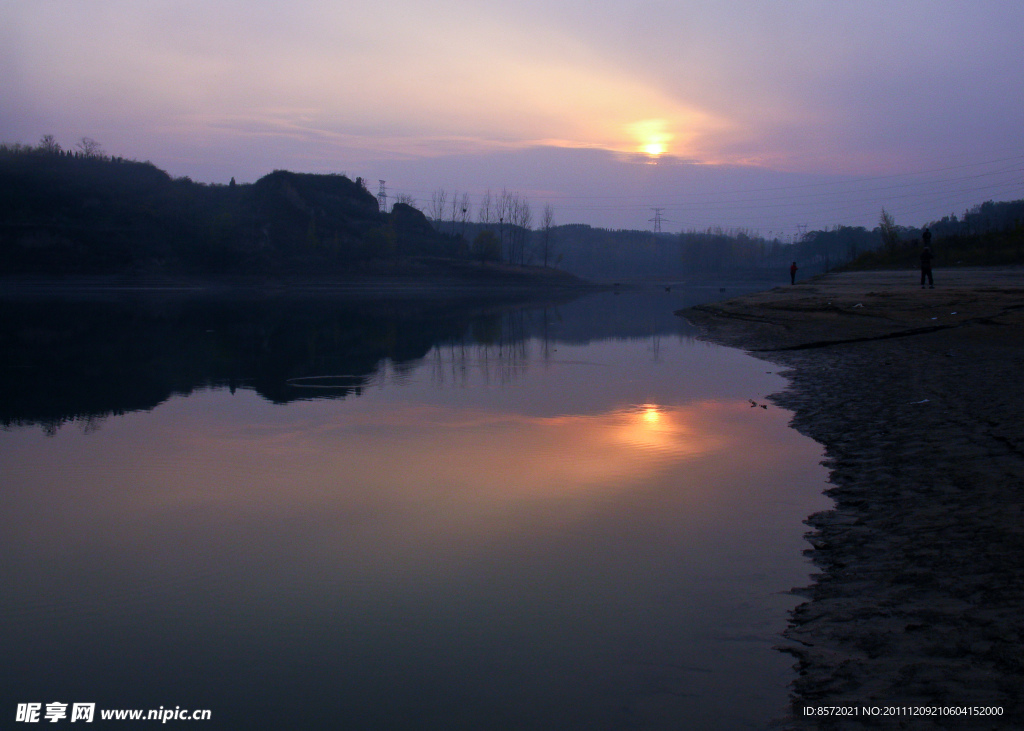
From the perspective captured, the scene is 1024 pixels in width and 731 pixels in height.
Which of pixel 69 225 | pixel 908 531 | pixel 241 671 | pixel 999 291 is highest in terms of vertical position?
pixel 69 225

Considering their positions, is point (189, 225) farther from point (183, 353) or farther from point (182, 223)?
point (183, 353)

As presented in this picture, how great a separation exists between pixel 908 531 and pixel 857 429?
14.7 feet

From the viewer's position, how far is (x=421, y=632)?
540 centimetres

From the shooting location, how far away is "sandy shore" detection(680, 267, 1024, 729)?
4.30m

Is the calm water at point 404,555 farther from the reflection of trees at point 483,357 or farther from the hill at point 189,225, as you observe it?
the hill at point 189,225

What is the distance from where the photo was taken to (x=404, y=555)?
269 inches

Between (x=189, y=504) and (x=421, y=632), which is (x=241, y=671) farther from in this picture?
(x=189, y=504)

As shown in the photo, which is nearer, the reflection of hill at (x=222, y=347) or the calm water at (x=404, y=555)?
the calm water at (x=404, y=555)

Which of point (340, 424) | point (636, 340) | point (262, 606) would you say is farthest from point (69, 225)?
point (262, 606)

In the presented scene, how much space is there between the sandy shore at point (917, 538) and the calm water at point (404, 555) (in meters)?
0.36

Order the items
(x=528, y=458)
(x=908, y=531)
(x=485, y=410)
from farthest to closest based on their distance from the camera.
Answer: (x=485, y=410) → (x=528, y=458) → (x=908, y=531)

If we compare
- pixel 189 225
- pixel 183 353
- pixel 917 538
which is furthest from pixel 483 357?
pixel 189 225

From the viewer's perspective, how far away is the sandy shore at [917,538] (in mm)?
4297

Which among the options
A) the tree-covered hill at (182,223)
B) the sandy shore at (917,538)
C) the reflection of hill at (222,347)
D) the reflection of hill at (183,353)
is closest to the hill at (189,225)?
the tree-covered hill at (182,223)
